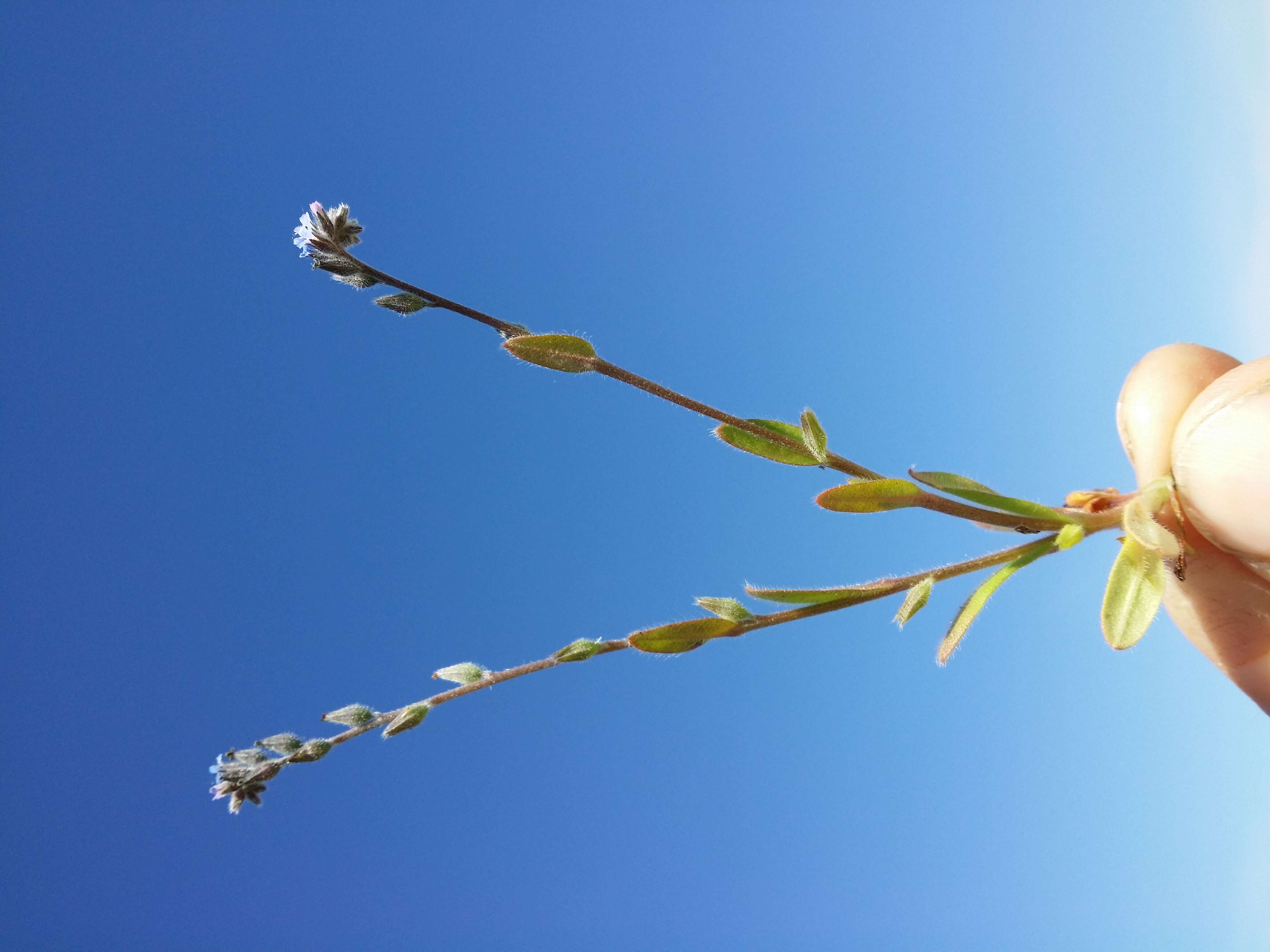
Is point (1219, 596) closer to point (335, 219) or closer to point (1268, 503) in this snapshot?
point (1268, 503)

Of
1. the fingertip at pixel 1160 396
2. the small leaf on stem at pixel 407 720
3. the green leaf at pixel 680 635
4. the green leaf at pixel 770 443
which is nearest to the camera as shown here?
the small leaf on stem at pixel 407 720

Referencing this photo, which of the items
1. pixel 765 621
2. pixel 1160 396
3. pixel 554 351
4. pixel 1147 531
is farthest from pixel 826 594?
pixel 1160 396

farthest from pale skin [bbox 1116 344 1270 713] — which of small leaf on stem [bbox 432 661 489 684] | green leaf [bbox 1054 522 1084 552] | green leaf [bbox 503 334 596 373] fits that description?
small leaf on stem [bbox 432 661 489 684]

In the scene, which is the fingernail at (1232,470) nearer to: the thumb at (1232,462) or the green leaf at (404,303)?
the thumb at (1232,462)

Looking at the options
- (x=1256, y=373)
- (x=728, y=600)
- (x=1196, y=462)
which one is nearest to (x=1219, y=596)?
(x=1196, y=462)

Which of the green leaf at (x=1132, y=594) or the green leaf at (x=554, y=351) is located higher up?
the green leaf at (x=554, y=351)

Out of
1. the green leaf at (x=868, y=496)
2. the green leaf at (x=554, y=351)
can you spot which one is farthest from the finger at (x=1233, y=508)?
the green leaf at (x=554, y=351)
